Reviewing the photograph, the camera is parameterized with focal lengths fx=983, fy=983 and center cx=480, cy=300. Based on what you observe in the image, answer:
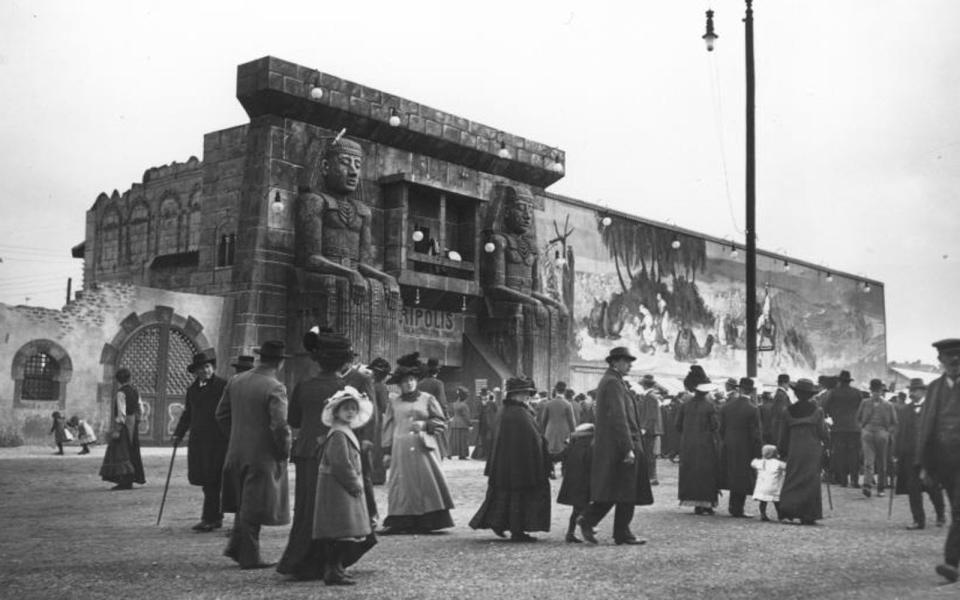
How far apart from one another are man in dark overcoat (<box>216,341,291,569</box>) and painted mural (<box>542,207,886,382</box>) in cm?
1568

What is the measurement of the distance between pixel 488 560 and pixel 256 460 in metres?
1.98

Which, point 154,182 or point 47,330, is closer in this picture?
point 47,330

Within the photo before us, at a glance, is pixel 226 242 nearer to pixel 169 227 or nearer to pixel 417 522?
pixel 169 227

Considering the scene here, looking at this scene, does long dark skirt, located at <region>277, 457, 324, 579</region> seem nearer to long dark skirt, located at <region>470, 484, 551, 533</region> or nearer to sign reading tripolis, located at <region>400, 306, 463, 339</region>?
long dark skirt, located at <region>470, 484, 551, 533</region>

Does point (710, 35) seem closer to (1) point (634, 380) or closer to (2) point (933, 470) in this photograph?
(2) point (933, 470)

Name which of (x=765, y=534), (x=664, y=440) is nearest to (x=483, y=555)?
(x=765, y=534)

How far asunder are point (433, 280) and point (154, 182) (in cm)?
1179

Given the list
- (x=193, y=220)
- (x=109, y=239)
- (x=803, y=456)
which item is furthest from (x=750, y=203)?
(x=109, y=239)

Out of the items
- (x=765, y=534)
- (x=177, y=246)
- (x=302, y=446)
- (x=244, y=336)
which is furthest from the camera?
(x=177, y=246)

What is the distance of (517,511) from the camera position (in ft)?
29.8

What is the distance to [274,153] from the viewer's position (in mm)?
20766

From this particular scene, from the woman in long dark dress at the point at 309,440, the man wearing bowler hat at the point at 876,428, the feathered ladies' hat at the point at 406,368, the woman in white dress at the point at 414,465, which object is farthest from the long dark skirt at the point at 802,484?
the woman in long dark dress at the point at 309,440

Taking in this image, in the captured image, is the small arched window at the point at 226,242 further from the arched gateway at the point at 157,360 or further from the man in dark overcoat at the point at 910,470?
the man in dark overcoat at the point at 910,470

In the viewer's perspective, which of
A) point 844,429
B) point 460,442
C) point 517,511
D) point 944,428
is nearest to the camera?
point 944,428
